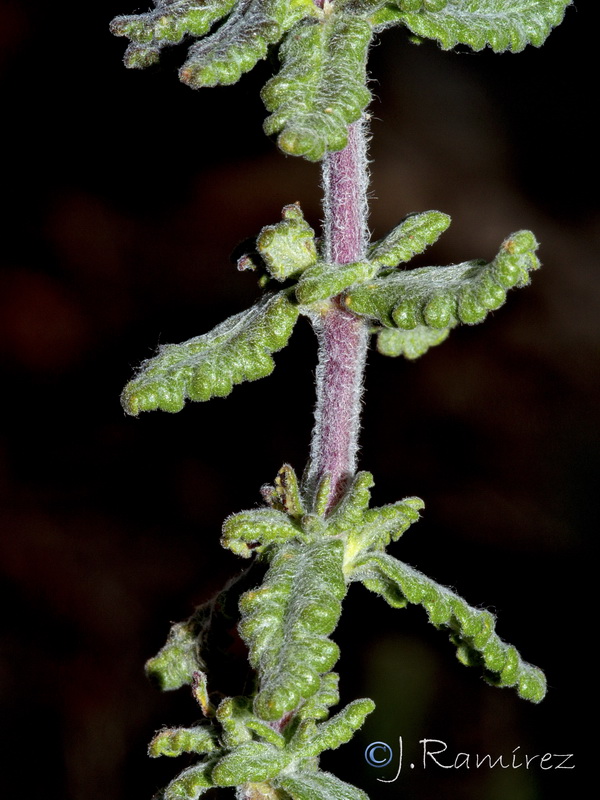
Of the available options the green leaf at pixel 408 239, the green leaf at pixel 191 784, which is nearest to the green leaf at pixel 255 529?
the green leaf at pixel 191 784

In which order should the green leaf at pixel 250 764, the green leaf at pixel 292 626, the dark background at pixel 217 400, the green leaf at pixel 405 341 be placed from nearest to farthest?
the green leaf at pixel 292 626 < the green leaf at pixel 250 764 < the green leaf at pixel 405 341 < the dark background at pixel 217 400

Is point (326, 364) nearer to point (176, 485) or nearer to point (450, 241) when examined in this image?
point (176, 485)

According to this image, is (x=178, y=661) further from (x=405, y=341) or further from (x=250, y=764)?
(x=405, y=341)

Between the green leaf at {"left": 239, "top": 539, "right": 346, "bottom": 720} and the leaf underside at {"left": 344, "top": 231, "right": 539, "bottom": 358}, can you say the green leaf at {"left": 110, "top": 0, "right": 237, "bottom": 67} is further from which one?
the green leaf at {"left": 239, "top": 539, "right": 346, "bottom": 720}

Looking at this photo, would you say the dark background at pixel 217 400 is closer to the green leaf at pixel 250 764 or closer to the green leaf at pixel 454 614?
the green leaf at pixel 454 614

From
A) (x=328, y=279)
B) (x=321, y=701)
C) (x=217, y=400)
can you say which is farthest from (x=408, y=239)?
(x=217, y=400)

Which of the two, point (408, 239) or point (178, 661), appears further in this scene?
point (178, 661)
